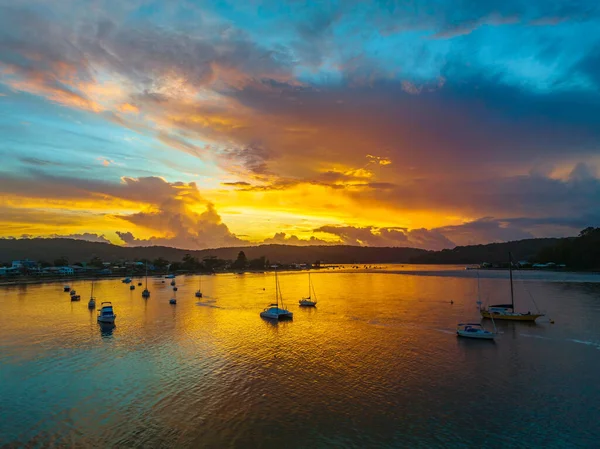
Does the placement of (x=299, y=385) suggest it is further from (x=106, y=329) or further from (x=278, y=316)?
(x=106, y=329)

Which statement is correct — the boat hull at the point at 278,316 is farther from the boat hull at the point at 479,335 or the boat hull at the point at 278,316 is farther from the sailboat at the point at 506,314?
the sailboat at the point at 506,314

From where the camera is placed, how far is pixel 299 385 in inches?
1535

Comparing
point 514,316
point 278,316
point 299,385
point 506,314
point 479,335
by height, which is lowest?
point 299,385

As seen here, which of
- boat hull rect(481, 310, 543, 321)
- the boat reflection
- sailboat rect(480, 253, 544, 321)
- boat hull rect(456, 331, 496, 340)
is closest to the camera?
boat hull rect(456, 331, 496, 340)

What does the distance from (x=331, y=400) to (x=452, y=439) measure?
448 inches

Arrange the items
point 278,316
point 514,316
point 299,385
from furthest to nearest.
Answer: point 278,316, point 514,316, point 299,385

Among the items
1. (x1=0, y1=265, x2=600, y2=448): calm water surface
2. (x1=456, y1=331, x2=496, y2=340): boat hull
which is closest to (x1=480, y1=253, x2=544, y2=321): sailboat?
(x1=0, y1=265, x2=600, y2=448): calm water surface

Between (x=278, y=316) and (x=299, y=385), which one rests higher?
(x=278, y=316)

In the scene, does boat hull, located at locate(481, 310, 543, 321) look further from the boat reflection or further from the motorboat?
the boat reflection

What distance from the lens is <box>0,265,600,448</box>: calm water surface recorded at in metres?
28.5

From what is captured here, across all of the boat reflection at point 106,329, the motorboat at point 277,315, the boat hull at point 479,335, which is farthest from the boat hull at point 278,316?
the boat hull at point 479,335

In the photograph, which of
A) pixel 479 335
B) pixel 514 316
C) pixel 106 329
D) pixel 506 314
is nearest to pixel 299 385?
pixel 479 335

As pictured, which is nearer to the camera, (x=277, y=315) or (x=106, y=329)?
(x=106, y=329)

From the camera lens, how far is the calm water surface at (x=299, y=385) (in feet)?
93.4
